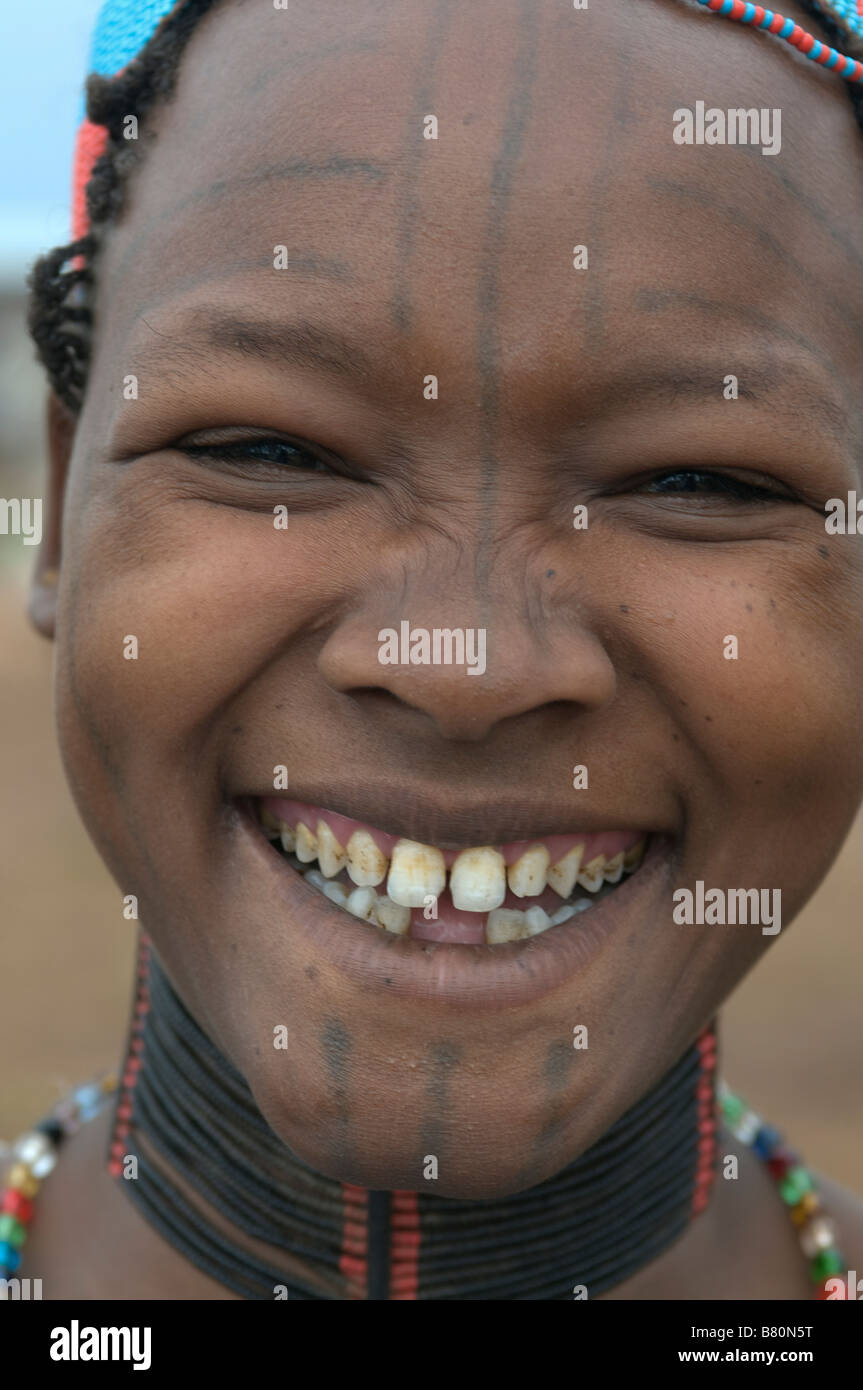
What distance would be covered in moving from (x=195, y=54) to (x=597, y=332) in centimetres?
68

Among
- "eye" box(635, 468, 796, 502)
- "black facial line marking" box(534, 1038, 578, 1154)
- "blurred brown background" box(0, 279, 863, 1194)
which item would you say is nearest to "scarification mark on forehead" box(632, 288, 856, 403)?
"eye" box(635, 468, 796, 502)

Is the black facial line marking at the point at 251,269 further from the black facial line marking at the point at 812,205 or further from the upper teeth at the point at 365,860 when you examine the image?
the upper teeth at the point at 365,860

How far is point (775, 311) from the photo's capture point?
167 cm

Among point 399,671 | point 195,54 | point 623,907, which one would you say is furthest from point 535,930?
point 195,54

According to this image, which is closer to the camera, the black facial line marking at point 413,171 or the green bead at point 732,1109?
the black facial line marking at point 413,171

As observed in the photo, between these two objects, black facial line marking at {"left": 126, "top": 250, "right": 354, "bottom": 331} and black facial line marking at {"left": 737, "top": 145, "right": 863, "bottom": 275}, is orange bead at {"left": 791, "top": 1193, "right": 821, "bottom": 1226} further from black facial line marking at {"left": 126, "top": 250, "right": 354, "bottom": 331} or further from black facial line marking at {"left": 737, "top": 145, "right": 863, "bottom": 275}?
black facial line marking at {"left": 126, "top": 250, "right": 354, "bottom": 331}

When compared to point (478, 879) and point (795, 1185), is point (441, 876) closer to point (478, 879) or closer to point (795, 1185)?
point (478, 879)

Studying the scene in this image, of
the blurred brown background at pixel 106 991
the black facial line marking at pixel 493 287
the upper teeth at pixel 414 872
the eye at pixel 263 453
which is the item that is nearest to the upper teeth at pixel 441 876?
the upper teeth at pixel 414 872

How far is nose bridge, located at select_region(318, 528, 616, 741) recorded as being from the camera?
154cm

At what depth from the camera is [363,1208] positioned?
2.01 metres

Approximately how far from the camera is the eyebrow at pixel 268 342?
5.26 feet

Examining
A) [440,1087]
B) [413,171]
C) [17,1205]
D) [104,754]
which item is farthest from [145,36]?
[17,1205]

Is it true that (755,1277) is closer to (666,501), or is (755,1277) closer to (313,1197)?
(313,1197)

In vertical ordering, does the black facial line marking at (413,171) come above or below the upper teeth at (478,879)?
above
